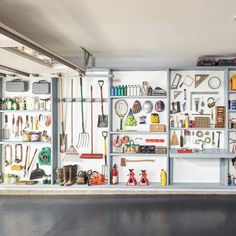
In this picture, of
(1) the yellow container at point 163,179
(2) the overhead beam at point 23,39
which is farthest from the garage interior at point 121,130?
(2) the overhead beam at point 23,39

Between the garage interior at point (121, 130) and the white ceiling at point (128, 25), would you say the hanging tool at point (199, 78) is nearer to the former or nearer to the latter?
the garage interior at point (121, 130)

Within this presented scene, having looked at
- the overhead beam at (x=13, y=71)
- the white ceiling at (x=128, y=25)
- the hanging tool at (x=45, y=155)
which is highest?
the white ceiling at (x=128, y=25)

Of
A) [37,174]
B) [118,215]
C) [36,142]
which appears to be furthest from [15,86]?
[118,215]

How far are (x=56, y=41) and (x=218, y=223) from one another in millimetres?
3035

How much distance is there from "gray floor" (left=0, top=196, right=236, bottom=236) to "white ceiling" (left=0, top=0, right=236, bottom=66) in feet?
7.30

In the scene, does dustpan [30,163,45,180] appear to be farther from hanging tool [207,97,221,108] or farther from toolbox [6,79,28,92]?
hanging tool [207,97,221,108]

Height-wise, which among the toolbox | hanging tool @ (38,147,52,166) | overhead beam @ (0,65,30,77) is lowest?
hanging tool @ (38,147,52,166)

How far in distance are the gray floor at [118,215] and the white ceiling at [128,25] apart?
222 centimetres

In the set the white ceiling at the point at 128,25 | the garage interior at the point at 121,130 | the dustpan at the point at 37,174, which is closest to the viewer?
the white ceiling at the point at 128,25

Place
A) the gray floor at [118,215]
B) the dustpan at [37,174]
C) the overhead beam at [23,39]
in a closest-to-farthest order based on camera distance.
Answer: the overhead beam at [23,39], the gray floor at [118,215], the dustpan at [37,174]

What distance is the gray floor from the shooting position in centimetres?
298

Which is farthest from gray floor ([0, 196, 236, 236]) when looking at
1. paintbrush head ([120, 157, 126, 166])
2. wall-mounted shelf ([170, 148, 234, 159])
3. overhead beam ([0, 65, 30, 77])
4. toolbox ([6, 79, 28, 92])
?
overhead beam ([0, 65, 30, 77])

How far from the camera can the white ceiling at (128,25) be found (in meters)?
2.23

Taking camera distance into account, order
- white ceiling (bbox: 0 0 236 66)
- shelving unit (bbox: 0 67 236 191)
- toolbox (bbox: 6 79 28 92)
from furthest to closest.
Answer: toolbox (bbox: 6 79 28 92), shelving unit (bbox: 0 67 236 191), white ceiling (bbox: 0 0 236 66)
